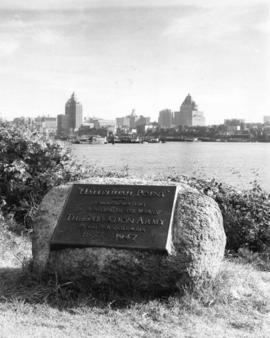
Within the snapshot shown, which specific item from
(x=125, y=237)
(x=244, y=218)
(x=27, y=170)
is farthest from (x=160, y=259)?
(x=27, y=170)

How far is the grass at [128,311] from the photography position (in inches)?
157

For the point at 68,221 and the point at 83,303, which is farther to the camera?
the point at 68,221

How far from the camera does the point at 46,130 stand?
918 cm

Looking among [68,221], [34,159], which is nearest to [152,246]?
[68,221]

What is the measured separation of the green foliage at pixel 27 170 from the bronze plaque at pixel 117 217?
2693 millimetres

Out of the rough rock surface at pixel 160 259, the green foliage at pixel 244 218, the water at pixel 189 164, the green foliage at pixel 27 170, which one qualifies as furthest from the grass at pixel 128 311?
the water at pixel 189 164

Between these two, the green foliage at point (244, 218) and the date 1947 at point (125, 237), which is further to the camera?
the green foliage at point (244, 218)

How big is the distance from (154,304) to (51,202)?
157 cm

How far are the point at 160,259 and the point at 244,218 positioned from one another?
10.1 feet

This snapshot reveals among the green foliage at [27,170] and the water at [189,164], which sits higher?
the green foliage at [27,170]

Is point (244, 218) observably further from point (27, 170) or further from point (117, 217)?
point (27, 170)

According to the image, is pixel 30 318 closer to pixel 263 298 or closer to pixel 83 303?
pixel 83 303

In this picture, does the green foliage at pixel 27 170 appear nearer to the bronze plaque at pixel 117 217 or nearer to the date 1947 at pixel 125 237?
the bronze plaque at pixel 117 217

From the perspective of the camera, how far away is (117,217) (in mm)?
4914
